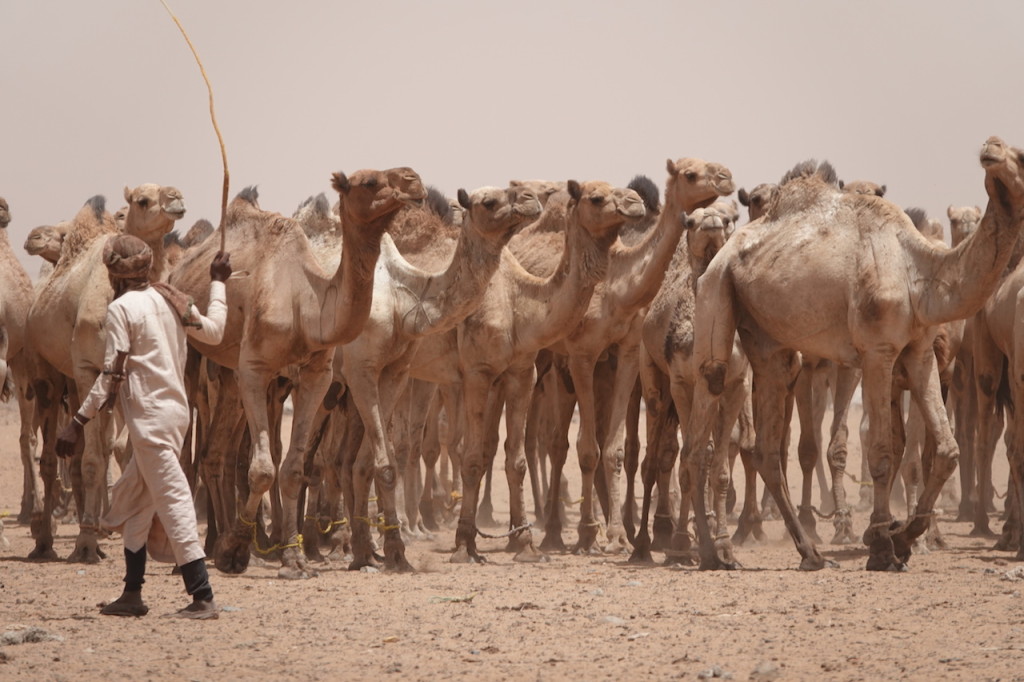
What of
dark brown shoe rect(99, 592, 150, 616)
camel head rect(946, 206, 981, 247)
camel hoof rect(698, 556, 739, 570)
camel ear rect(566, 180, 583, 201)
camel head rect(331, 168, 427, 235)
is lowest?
dark brown shoe rect(99, 592, 150, 616)

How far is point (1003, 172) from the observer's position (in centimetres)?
966

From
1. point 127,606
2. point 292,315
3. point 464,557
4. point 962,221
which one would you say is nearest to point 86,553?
point 292,315

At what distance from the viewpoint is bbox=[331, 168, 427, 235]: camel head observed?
395 inches

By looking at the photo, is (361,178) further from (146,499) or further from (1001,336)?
(1001,336)

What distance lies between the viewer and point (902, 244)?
10.5 m

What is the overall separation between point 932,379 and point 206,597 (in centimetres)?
521

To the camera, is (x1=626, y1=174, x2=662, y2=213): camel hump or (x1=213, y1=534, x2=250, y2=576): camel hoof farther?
(x1=626, y1=174, x2=662, y2=213): camel hump

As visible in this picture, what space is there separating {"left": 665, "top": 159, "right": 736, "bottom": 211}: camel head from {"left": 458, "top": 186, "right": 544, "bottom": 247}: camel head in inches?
47.8

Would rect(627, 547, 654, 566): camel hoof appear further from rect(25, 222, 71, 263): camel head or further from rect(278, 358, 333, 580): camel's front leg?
rect(25, 222, 71, 263): camel head

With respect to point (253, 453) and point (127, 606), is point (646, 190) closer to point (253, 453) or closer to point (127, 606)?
point (253, 453)

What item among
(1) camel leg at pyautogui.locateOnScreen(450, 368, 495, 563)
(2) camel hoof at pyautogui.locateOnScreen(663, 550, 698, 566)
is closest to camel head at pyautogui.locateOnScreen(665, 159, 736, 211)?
(1) camel leg at pyautogui.locateOnScreen(450, 368, 495, 563)

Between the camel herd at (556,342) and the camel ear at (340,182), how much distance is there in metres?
0.03

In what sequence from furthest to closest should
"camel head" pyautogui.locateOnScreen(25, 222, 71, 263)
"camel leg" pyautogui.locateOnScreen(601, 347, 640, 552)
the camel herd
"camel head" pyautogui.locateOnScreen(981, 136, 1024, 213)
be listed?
1. "camel head" pyautogui.locateOnScreen(25, 222, 71, 263)
2. "camel leg" pyautogui.locateOnScreen(601, 347, 640, 552)
3. the camel herd
4. "camel head" pyautogui.locateOnScreen(981, 136, 1024, 213)

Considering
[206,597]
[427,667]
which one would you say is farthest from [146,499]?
[427,667]
